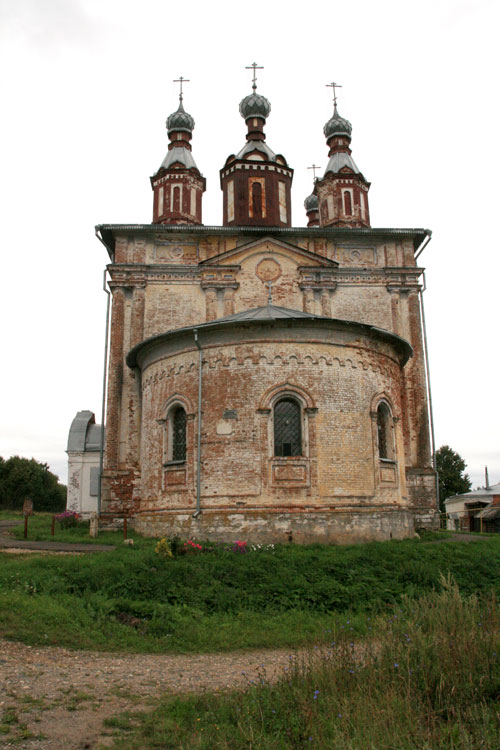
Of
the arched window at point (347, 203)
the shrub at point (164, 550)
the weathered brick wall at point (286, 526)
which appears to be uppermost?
the arched window at point (347, 203)

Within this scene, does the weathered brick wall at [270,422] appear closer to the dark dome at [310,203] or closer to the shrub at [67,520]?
the shrub at [67,520]

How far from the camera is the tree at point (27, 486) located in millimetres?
55188

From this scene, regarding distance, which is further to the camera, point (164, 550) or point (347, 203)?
point (347, 203)

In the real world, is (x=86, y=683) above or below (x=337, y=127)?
below

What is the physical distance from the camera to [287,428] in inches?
552

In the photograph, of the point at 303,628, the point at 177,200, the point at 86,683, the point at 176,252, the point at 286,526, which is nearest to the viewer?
the point at 86,683

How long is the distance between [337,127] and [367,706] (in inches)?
965

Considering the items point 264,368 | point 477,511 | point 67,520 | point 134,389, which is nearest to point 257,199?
point 134,389

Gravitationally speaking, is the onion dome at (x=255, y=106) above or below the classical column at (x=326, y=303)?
above

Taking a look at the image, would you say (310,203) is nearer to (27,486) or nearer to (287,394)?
(287,394)

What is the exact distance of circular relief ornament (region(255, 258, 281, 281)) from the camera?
20.8 meters

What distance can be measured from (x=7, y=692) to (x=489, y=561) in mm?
9028

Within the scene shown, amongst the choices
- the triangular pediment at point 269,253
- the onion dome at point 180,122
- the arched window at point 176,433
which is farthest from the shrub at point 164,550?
the onion dome at point 180,122

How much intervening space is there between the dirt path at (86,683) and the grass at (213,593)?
433 millimetres
